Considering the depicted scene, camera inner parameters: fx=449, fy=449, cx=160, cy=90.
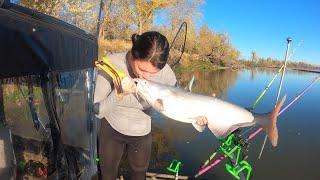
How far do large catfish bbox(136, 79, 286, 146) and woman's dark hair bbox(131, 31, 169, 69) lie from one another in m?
0.22

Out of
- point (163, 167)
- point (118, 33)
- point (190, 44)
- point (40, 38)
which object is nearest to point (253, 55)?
point (190, 44)

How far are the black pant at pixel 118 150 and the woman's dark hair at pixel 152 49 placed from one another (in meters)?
0.97

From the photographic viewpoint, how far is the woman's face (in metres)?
4.33

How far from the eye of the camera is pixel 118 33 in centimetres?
4234

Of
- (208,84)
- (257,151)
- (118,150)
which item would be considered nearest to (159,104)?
(118,150)

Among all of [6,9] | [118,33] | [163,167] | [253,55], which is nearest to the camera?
[6,9]

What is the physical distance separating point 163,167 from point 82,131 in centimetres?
578

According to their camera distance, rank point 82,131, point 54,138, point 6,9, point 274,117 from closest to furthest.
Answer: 1. point 6,9
2. point 274,117
3. point 54,138
4. point 82,131

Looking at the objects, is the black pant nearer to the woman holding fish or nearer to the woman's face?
the woman holding fish

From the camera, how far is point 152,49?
4262 mm

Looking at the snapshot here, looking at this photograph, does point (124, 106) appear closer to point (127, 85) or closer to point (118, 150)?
point (118, 150)

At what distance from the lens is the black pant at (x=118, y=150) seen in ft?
16.1

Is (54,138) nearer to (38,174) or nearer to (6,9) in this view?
(38,174)

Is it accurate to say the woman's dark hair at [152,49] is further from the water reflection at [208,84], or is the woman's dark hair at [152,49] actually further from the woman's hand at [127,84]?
the water reflection at [208,84]
